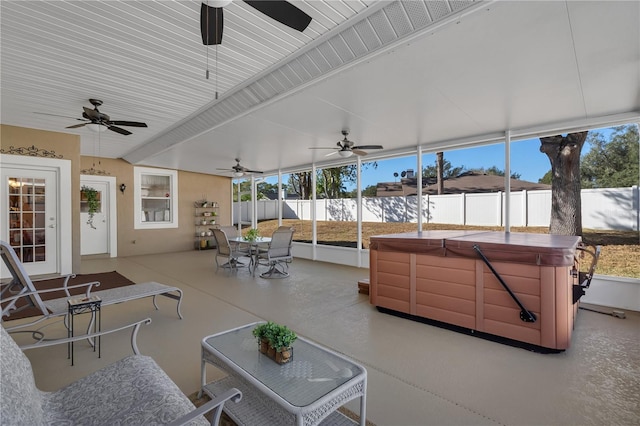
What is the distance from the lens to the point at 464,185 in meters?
6.56

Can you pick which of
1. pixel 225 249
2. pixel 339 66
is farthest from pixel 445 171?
pixel 225 249

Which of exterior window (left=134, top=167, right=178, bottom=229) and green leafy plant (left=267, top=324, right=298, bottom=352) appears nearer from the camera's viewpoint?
green leafy plant (left=267, top=324, right=298, bottom=352)

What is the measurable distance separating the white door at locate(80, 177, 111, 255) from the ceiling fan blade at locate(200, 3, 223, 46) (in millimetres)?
7692

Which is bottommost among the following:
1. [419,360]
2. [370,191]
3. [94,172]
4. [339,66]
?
[419,360]

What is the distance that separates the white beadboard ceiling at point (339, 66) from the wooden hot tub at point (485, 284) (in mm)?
1642

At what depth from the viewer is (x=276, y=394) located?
1.45 meters

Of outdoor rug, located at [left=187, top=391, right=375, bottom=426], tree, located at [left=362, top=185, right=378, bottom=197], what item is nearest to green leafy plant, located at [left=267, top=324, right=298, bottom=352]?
outdoor rug, located at [left=187, top=391, right=375, bottom=426]

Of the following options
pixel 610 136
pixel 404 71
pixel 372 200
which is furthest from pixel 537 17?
pixel 372 200

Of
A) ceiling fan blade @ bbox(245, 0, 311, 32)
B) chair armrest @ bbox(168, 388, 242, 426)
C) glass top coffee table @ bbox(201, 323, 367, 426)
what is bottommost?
glass top coffee table @ bbox(201, 323, 367, 426)

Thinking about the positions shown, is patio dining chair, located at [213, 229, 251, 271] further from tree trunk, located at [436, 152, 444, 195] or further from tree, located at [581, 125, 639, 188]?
tree, located at [581, 125, 639, 188]

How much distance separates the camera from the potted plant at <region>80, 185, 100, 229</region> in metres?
7.64

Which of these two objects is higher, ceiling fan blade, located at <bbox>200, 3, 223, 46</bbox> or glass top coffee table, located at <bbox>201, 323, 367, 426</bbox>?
ceiling fan blade, located at <bbox>200, 3, 223, 46</bbox>

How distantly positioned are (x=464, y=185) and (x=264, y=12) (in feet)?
19.7

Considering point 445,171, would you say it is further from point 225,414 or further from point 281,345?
point 225,414
